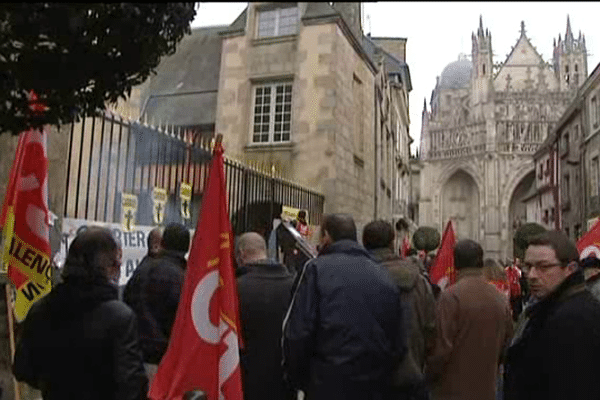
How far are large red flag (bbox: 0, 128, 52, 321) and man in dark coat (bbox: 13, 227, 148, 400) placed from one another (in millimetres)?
1473

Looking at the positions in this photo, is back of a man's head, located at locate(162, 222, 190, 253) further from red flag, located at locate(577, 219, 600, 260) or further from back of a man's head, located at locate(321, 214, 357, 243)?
red flag, located at locate(577, 219, 600, 260)

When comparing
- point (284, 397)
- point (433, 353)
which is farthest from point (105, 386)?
point (433, 353)

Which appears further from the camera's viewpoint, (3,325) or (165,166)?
(165,166)

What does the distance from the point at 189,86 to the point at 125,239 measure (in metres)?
12.0

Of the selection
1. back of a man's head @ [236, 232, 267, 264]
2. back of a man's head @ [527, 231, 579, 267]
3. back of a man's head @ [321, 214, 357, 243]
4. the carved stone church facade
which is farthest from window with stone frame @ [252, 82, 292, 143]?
the carved stone church facade

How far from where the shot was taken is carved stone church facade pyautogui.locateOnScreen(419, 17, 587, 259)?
70.4 metres

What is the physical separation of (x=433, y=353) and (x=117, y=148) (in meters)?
4.07

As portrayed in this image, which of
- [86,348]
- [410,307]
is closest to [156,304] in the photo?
[86,348]

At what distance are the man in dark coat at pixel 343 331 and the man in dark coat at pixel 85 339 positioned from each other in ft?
3.09

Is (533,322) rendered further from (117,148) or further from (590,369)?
(117,148)

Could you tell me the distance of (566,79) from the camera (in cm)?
7350

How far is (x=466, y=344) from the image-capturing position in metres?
3.94

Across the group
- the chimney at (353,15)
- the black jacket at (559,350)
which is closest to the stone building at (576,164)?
Answer: the chimney at (353,15)

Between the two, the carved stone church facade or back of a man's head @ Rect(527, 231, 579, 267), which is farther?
the carved stone church facade
